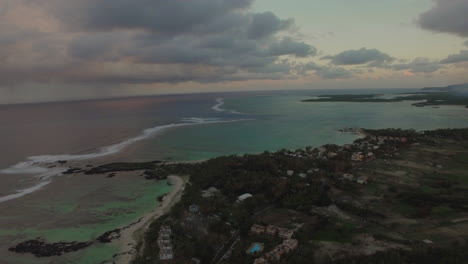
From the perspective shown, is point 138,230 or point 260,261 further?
point 138,230

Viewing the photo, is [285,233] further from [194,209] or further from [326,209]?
[194,209]

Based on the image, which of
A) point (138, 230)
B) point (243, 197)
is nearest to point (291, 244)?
point (243, 197)

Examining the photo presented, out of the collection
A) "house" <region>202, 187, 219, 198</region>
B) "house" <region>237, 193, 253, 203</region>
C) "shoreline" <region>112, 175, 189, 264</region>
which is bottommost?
"shoreline" <region>112, 175, 189, 264</region>

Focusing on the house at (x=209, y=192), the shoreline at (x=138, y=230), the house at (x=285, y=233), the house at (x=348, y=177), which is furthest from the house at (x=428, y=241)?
the shoreline at (x=138, y=230)

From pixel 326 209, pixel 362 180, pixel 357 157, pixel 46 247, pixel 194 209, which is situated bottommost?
pixel 46 247

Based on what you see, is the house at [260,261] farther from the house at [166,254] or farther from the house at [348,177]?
the house at [348,177]

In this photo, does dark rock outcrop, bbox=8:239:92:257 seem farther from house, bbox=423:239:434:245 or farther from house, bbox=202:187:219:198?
house, bbox=423:239:434:245

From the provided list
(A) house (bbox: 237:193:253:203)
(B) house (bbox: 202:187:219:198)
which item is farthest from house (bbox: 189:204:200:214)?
(A) house (bbox: 237:193:253:203)
